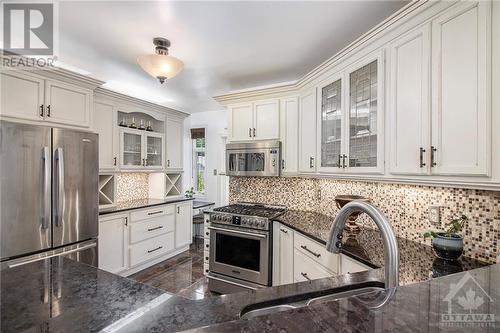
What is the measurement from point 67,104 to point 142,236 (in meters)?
1.97

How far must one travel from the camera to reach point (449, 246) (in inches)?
52.9

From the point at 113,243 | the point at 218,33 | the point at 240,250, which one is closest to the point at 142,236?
the point at 113,243

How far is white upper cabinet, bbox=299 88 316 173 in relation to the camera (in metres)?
2.68

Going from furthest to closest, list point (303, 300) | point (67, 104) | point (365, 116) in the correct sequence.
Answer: point (67, 104), point (365, 116), point (303, 300)

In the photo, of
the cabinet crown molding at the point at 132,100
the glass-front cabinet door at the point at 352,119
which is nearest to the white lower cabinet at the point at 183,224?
the cabinet crown molding at the point at 132,100

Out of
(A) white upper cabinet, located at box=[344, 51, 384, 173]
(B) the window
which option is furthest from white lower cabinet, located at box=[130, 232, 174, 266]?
(A) white upper cabinet, located at box=[344, 51, 384, 173]

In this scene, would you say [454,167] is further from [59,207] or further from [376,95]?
[59,207]

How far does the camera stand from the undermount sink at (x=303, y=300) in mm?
789

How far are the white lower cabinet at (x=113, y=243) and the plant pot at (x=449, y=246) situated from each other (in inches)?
130

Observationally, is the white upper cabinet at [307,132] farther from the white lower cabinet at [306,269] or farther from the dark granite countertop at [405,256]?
the white lower cabinet at [306,269]

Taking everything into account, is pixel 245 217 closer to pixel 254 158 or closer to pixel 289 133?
pixel 254 158

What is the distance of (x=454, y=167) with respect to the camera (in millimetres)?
1240

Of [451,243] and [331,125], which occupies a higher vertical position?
[331,125]

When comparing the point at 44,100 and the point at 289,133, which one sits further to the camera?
the point at 289,133
